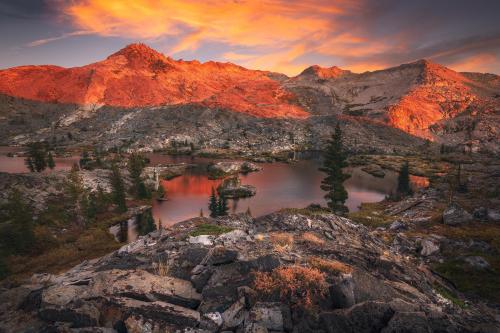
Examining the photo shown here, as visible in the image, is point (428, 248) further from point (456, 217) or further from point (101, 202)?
point (101, 202)

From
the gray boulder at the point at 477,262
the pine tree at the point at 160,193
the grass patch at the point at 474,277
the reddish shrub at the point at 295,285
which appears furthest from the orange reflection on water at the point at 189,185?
the reddish shrub at the point at 295,285

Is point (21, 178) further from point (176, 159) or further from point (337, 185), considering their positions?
point (176, 159)

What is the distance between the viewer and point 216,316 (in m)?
12.8

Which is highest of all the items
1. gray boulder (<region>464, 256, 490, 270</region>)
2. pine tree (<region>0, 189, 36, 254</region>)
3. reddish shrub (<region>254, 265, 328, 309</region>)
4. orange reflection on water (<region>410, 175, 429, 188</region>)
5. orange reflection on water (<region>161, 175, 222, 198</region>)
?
reddish shrub (<region>254, 265, 328, 309</region>)

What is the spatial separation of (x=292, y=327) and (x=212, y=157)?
169 meters

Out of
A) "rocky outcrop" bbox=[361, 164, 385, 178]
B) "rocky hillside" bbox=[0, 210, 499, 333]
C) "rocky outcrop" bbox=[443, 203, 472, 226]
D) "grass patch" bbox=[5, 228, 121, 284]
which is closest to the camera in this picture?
"rocky hillside" bbox=[0, 210, 499, 333]

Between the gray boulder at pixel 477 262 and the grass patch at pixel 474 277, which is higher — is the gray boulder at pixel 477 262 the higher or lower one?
the higher one

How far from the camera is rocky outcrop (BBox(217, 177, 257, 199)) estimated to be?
313 ft

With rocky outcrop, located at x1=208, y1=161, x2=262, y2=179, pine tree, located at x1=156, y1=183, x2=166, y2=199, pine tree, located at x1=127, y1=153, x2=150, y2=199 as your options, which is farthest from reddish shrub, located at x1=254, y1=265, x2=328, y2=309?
rocky outcrop, located at x1=208, y1=161, x2=262, y2=179

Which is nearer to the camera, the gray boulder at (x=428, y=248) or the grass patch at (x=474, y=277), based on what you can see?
the grass patch at (x=474, y=277)

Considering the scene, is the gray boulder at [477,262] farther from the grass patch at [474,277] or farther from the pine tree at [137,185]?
the pine tree at [137,185]

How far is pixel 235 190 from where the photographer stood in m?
97.0

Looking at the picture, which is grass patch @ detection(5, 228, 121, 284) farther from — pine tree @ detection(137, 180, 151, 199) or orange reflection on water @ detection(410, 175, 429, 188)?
orange reflection on water @ detection(410, 175, 429, 188)

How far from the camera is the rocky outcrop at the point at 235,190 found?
3757 inches
